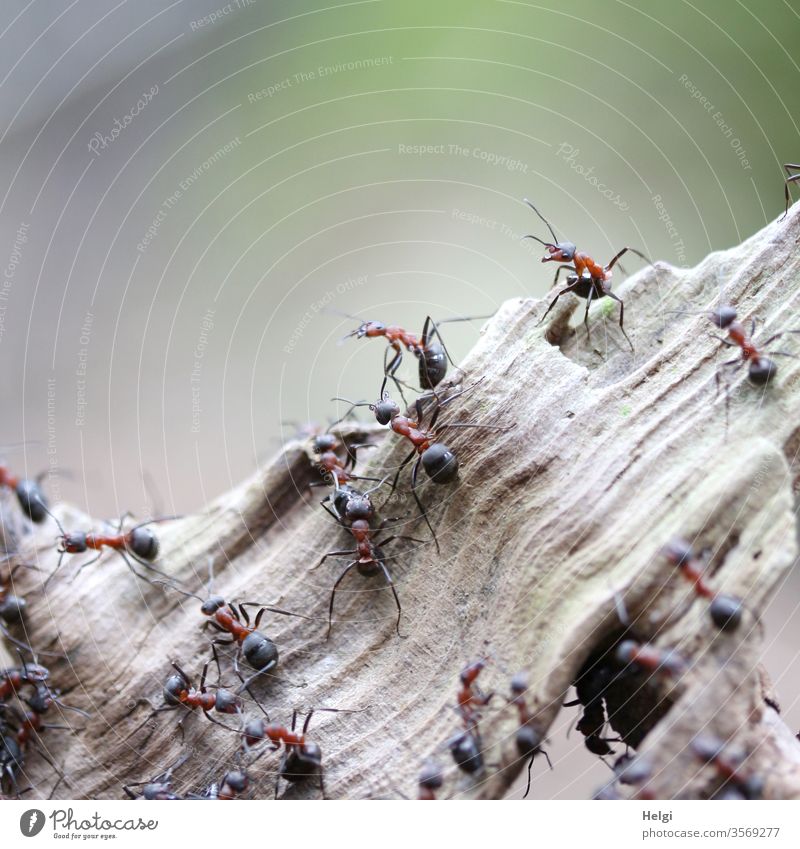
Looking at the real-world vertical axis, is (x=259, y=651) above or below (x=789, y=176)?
below

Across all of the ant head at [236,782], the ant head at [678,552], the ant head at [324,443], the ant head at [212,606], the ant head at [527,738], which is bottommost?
the ant head at [236,782]

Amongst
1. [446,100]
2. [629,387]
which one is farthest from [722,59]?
[629,387]

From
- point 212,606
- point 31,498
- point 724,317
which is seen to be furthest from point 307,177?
point 724,317

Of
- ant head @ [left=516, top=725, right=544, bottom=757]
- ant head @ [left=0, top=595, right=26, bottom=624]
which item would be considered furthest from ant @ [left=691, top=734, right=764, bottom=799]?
ant head @ [left=0, top=595, right=26, bottom=624]

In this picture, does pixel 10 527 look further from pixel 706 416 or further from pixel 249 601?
pixel 706 416

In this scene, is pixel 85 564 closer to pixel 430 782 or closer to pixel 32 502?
pixel 32 502

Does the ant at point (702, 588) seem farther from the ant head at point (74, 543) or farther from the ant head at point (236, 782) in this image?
the ant head at point (74, 543)

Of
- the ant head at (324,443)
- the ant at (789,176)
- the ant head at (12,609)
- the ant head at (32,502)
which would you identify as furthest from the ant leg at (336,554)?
the ant at (789,176)
